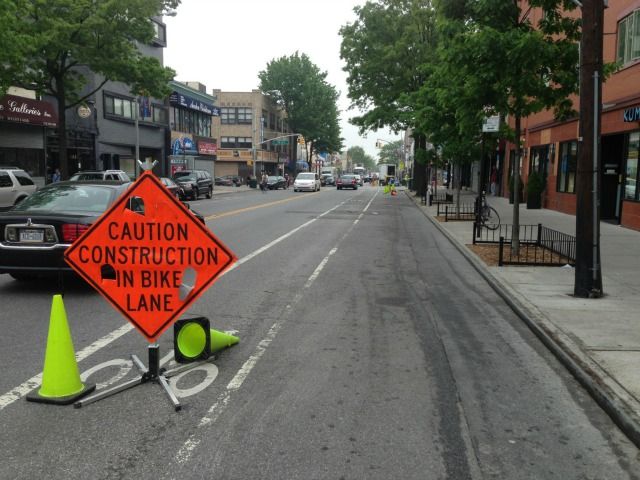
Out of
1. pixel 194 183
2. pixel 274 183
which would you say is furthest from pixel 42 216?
pixel 274 183

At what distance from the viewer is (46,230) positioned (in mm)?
7586

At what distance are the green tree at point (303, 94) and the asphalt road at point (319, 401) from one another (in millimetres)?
79024

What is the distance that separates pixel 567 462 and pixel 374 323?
10.9 feet

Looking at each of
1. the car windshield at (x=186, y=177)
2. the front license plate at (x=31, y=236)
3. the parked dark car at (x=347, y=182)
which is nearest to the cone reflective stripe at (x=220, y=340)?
the front license plate at (x=31, y=236)

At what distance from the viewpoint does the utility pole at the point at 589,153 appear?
796 centimetres

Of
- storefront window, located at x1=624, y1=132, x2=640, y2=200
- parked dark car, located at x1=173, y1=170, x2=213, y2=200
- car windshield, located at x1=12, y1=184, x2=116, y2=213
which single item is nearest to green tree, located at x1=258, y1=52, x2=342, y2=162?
parked dark car, located at x1=173, y1=170, x2=213, y2=200

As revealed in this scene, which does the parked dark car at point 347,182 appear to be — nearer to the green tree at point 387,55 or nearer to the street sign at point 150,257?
the green tree at point 387,55

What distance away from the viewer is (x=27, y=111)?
28188 millimetres

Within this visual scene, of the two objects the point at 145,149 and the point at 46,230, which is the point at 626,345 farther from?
the point at 145,149

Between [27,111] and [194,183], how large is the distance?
9674mm

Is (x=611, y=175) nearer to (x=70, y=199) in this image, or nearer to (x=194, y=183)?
A: (x=70, y=199)

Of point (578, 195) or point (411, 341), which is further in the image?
point (578, 195)

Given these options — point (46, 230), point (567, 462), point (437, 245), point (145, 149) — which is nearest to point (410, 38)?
point (145, 149)

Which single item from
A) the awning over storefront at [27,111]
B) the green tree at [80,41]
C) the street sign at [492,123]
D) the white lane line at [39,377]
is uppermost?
the green tree at [80,41]
